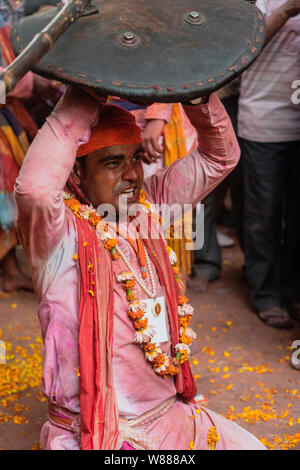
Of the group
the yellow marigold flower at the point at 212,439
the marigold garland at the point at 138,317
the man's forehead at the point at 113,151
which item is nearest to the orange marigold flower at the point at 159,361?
the marigold garland at the point at 138,317

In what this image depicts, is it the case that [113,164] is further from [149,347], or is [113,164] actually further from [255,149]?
[255,149]

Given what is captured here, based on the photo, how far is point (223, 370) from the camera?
13.1ft

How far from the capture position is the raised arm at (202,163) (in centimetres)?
249

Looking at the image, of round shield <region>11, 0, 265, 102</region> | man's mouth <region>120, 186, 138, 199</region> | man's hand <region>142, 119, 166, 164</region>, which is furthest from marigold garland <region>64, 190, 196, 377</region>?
man's hand <region>142, 119, 166, 164</region>

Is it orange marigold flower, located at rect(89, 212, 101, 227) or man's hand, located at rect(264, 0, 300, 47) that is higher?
man's hand, located at rect(264, 0, 300, 47)

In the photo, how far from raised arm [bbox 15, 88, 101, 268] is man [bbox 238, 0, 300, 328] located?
7.19 feet

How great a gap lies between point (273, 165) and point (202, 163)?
1.84 meters

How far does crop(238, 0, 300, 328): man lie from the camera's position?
13.9ft

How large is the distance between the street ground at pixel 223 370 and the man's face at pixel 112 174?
1.39m

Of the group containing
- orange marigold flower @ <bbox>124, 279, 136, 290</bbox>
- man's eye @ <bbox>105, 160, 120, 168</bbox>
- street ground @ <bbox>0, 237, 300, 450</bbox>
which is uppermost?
man's eye @ <bbox>105, 160, 120, 168</bbox>

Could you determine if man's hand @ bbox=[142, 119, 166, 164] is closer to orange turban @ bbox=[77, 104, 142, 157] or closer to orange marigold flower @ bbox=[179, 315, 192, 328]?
orange turban @ bbox=[77, 104, 142, 157]

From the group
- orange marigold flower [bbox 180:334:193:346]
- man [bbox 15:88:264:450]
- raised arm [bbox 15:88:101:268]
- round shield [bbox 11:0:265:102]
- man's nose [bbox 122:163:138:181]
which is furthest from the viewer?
orange marigold flower [bbox 180:334:193:346]
